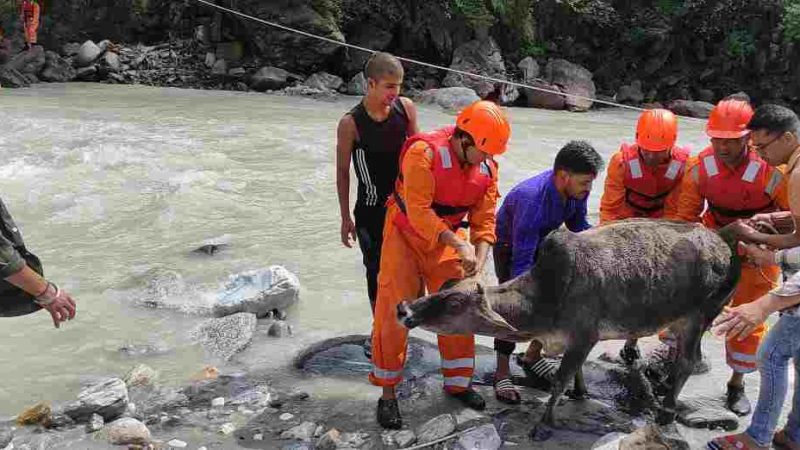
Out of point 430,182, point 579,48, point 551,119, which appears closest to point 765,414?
point 430,182

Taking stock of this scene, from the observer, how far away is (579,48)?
914 inches

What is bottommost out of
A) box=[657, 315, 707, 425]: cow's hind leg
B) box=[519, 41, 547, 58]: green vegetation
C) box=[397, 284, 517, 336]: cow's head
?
box=[657, 315, 707, 425]: cow's hind leg

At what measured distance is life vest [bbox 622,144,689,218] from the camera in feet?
15.5

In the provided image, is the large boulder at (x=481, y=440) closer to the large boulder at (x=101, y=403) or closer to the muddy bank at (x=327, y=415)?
the muddy bank at (x=327, y=415)

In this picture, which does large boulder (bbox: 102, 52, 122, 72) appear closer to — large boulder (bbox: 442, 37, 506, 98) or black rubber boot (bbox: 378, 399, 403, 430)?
large boulder (bbox: 442, 37, 506, 98)

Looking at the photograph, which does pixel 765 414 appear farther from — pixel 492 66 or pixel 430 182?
pixel 492 66

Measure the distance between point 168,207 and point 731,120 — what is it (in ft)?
22.5

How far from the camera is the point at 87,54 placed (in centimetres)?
1997

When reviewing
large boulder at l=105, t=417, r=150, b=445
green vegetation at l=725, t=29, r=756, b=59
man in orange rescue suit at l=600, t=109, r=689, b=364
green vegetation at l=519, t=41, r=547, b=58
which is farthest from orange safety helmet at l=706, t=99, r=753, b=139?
green vegetation at l=725, t=29, r=756, b=59

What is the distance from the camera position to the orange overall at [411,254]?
164 inches

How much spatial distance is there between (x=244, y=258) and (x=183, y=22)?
16.8m

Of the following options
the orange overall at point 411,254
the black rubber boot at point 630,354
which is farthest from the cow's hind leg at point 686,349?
the orange overall at point 411,254

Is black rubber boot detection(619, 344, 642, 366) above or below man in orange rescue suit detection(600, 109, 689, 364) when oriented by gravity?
below

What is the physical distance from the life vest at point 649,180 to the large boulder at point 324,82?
15270 mm
